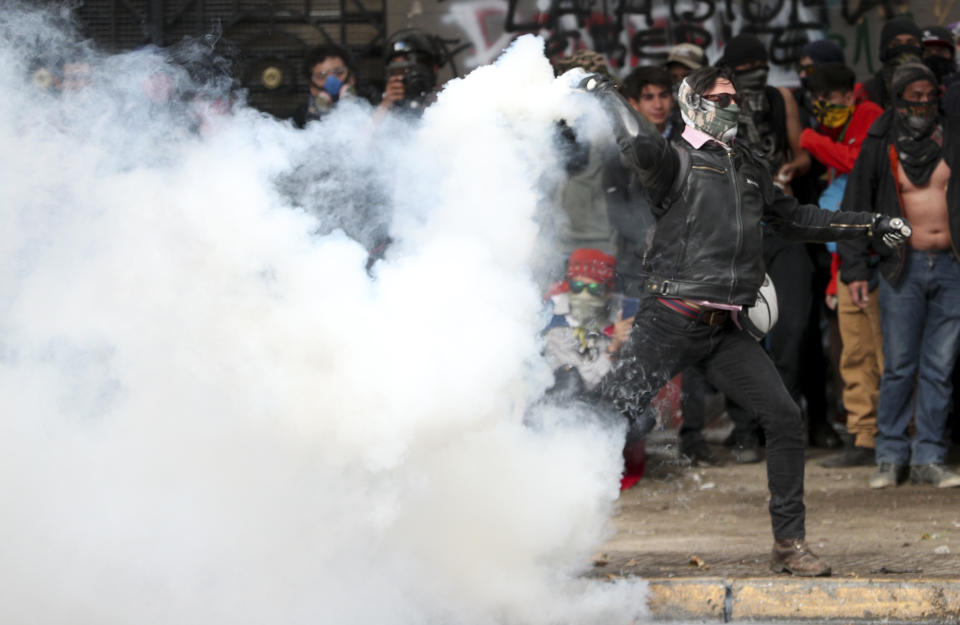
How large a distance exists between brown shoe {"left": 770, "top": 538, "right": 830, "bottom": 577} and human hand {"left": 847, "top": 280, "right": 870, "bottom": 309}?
8.03 feet

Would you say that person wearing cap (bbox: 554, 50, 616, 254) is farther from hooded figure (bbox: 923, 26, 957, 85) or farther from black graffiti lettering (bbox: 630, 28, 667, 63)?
black graffiti lettering (bbox: 630, 28, 667, 63)

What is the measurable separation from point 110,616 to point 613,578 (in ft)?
7.03

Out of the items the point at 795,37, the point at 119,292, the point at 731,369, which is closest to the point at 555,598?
the point at 731,369

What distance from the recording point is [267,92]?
34.0ft

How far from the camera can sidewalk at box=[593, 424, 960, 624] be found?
534cm

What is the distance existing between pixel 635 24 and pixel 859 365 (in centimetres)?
356

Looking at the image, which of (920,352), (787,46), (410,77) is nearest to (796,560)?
(920,352)

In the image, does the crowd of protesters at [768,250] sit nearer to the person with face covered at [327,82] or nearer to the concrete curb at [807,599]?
the person with face covered at [327,82]

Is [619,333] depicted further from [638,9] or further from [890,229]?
[638,9]

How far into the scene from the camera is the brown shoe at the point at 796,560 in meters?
5.51

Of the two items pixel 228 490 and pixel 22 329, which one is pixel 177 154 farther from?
pixel 228 490

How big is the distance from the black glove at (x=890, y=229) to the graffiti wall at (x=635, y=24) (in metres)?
4.38

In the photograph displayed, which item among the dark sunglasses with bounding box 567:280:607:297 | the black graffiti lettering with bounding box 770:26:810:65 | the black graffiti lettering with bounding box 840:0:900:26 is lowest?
the dark sunglasses with bounding box 567:280:607:297

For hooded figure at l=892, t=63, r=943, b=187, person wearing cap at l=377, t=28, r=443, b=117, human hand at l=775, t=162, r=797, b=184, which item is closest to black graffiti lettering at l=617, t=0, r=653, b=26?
person wearing cap at l=377, t=28, r=443, b=117
